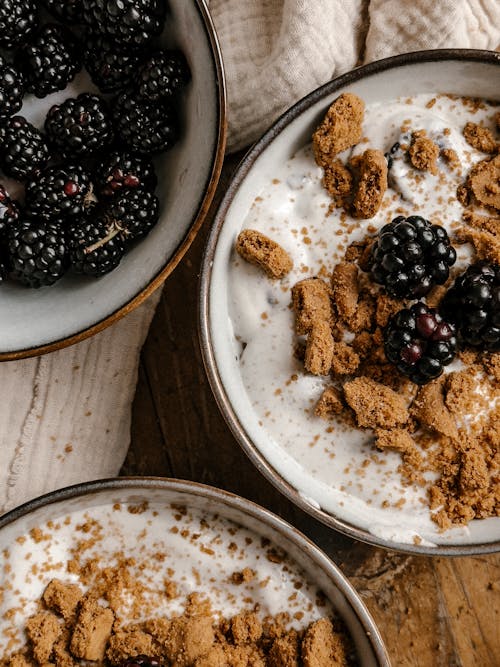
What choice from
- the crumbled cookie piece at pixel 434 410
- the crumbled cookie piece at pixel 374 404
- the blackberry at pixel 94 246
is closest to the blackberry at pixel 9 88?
the blackberry at pixel 94 246

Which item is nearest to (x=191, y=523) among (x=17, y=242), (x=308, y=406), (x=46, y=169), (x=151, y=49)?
(x=308, y=406)

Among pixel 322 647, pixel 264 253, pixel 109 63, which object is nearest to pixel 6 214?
pixel 109 63

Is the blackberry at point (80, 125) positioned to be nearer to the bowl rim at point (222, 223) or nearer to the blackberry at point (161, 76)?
the blackberry at point (161, 76)

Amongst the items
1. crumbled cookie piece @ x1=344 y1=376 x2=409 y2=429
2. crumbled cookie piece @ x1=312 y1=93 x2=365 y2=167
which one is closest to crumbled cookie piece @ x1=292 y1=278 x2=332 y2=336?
crumbled cookie piece @ x1=344 y1=376 x2=409 y2=429

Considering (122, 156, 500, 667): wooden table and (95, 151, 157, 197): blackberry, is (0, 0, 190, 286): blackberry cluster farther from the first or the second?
(122, 156, 500, 667): wooden table

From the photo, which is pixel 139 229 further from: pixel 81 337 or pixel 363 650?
pixel 363 650

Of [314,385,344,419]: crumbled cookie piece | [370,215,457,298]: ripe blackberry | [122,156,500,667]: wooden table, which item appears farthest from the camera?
[122,156,500,667]: wooden table
